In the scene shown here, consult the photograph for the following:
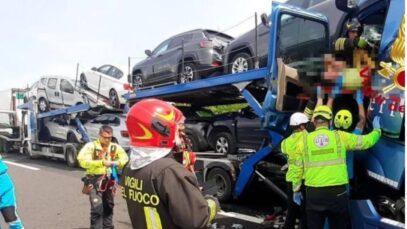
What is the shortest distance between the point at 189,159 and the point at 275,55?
61.4 inches

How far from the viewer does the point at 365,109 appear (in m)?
3.88

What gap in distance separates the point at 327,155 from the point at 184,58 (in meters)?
5.62

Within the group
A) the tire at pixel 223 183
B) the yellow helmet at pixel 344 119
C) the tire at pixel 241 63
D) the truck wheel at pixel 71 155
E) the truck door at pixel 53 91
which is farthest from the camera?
the truck door at pixel 53 91

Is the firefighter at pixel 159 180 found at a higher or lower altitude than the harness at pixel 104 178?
higher

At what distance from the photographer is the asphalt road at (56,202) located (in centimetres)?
640

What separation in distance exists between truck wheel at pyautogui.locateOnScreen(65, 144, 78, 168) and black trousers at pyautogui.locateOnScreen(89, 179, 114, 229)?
332 inches

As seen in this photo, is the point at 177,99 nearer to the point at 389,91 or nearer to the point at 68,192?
the point at 68,192

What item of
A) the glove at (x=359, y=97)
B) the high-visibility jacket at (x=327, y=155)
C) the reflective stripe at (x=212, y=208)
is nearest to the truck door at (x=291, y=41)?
the glove at (x=359, y=97)

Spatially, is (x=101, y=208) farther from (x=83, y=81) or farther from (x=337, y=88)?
(x=83, y=81)

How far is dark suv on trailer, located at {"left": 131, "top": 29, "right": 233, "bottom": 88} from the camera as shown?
28.4 feet

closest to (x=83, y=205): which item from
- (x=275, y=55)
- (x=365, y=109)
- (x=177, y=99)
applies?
(x=177, y=99)

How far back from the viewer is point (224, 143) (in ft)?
27.6

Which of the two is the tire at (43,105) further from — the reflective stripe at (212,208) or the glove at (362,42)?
the reflective stripe at (212,208)

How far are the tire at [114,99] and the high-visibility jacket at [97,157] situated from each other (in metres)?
7.22
